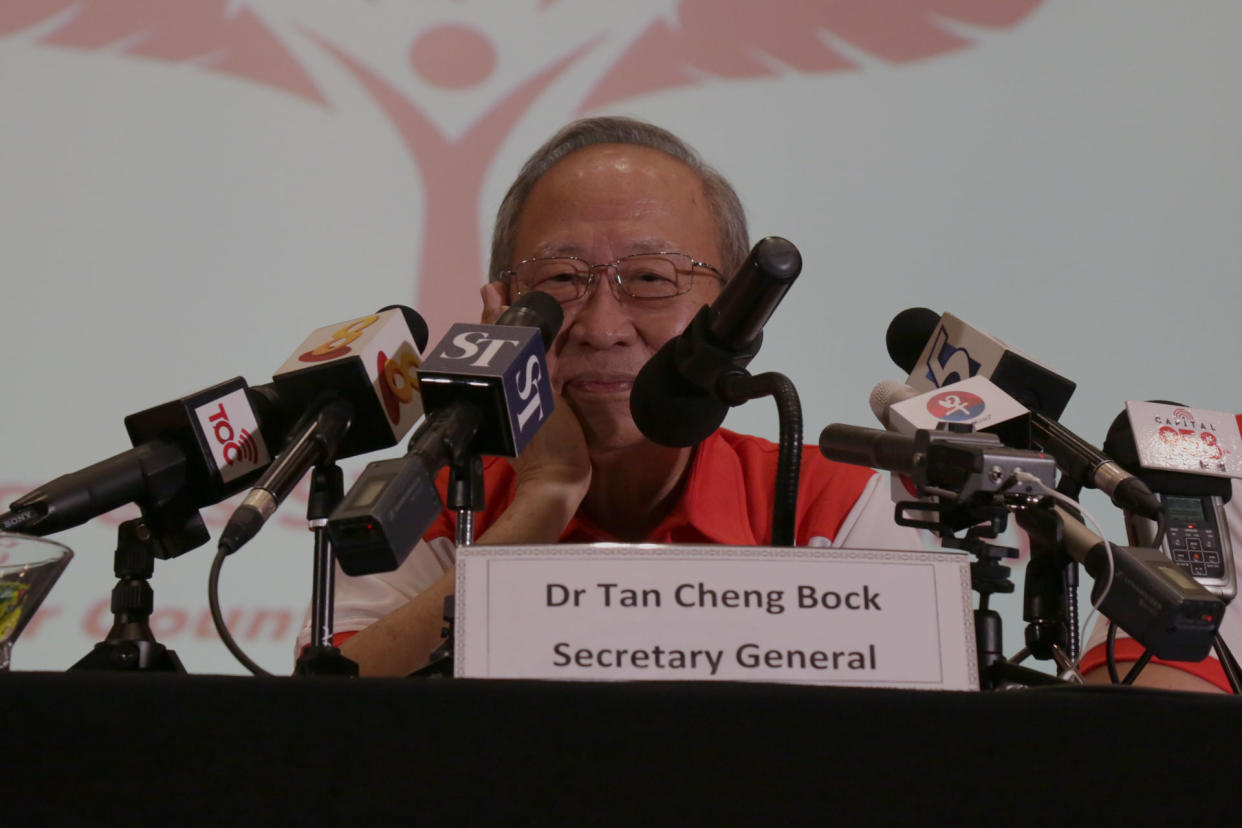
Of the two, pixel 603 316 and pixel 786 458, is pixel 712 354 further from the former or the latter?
pixel 603 316

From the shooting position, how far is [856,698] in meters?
0.67

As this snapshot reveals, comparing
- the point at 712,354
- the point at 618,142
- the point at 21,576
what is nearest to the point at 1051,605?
the point at 712,354

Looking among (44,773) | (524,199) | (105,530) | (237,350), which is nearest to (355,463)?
(237,350)

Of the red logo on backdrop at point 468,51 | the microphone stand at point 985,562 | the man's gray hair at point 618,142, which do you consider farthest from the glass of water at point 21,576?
the red logo on backdrop at point 468,51

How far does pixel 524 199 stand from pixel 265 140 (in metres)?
0.72

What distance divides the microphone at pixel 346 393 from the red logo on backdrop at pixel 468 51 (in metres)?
1.14

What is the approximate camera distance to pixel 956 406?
Result: 41.4 inches

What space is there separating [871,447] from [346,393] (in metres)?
0.47

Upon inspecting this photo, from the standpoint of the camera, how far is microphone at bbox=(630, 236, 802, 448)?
1044 millimetres

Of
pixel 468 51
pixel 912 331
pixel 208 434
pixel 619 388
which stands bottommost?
pixel 208 434

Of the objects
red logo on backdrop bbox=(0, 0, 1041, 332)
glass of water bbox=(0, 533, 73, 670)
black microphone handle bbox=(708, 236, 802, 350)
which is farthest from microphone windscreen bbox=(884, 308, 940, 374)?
red logo on backdrop bbox=(0, 0, 1041, 332)

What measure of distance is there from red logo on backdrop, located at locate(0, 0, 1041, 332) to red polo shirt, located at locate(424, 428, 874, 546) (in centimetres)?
60

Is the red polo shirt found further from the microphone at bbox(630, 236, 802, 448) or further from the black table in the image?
the black table

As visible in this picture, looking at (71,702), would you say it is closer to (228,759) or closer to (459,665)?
(228,759)
